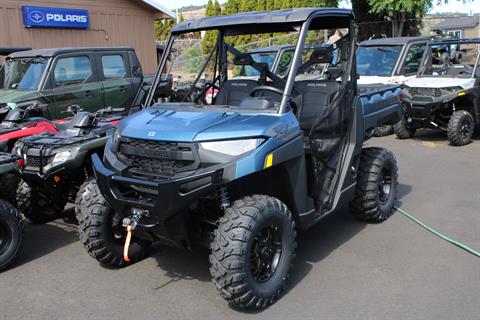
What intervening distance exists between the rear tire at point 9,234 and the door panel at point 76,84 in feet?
12.9

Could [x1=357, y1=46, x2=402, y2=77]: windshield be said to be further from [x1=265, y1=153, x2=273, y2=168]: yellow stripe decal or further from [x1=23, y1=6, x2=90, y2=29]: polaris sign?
[x1=23, y1=6, x2=90, y2=29]: polaris sign

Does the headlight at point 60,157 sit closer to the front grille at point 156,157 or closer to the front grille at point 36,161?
the front grille at point 36,161

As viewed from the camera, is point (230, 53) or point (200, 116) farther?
point (230, 53)

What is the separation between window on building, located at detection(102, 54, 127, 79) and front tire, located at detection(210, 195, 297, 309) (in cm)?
620

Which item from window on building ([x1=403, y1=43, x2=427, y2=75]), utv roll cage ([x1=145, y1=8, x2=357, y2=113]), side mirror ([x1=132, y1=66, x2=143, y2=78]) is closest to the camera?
utv roll cage ([x1=145, y1=8, x2=357, y2=113])

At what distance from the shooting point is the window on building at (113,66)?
9.31m

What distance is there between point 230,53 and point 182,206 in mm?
2456

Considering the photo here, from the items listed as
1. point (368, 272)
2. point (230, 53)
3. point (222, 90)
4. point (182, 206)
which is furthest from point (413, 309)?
point (230, 53)

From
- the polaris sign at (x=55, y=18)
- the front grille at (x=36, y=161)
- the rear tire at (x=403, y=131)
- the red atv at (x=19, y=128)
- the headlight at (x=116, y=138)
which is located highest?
the polaris sign at (x=55, y=18)

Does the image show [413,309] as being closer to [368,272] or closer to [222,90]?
[368,272]

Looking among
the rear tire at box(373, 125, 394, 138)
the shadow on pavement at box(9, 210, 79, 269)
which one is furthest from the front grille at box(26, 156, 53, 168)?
the rear tire at box(373, 125, 394, 138)

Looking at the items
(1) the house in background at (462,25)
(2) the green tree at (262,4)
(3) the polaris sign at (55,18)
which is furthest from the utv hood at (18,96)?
(1) the house in background at (462,25)

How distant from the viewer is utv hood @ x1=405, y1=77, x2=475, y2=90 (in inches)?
392

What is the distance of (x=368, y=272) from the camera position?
14.9 feet
